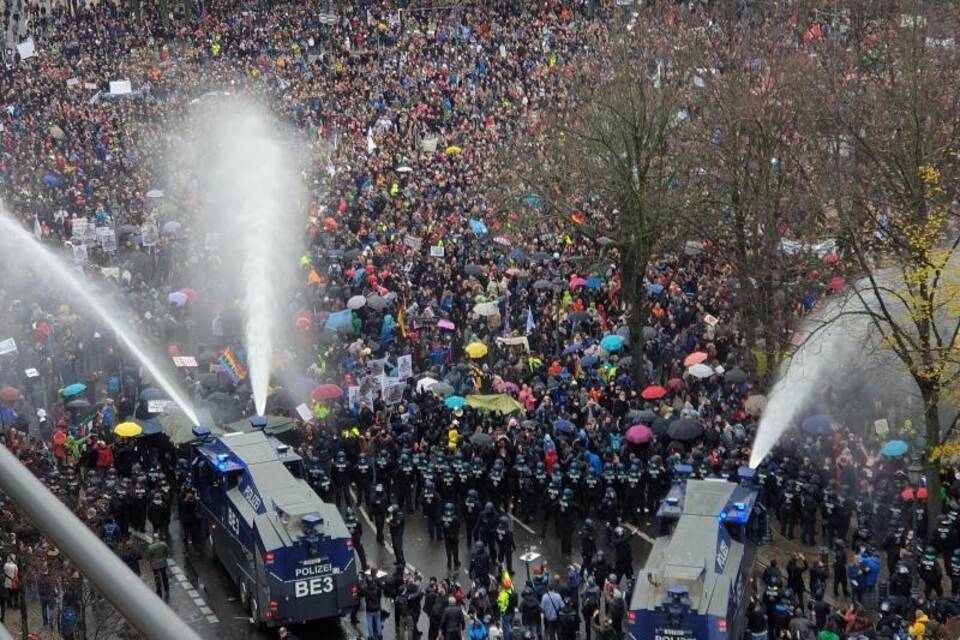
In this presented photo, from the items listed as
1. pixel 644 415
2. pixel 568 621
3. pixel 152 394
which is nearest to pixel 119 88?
pixel 152 394

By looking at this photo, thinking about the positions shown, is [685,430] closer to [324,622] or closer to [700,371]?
[700,371]

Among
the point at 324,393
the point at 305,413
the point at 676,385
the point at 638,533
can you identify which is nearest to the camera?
the point at 638,533

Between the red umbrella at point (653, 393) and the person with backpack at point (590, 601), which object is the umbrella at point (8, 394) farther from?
the person with backpack at point (590, 601)

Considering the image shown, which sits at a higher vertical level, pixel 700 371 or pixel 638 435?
pixel 700 371

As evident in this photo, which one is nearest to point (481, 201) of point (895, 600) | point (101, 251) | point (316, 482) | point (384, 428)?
point (101, 251)

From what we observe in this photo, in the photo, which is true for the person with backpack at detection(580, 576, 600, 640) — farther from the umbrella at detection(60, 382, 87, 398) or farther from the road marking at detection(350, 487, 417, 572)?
the umbrella at detection(60, 382, 87, 398)

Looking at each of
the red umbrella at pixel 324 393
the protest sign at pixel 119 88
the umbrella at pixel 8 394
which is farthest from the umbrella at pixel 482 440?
the protest sign at pixel 119 88

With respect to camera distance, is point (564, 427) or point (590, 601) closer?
point (590, 601)
